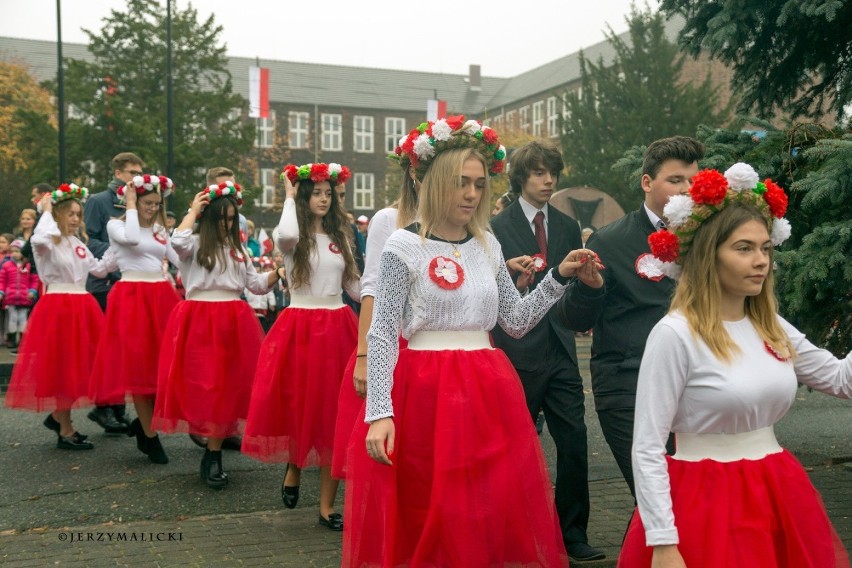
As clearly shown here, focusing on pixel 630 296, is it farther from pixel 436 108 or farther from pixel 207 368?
pixel 436 108

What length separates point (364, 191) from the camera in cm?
7488

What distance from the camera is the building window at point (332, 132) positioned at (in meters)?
74.1

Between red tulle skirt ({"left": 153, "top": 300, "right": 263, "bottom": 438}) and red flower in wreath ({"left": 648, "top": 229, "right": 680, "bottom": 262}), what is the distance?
4957mm

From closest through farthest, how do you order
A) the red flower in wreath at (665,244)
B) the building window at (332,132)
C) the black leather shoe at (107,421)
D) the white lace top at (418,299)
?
1. the red flower in wreath at (665,244)
2. the white lace top at (418,299)
3. the black leather shoe at (107,421)
4. the building window at (332,132)

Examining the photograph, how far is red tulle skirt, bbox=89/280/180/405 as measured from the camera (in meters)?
8.78

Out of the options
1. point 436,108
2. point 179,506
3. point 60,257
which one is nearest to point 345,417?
point 179,506

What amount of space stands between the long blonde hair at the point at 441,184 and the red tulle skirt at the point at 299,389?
2618 millimetres

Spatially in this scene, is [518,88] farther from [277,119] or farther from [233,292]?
[233,292]

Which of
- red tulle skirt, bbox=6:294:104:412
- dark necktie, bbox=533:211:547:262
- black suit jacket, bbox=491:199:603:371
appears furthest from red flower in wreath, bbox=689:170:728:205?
red tulle skirt, bbox=6:294:104:412

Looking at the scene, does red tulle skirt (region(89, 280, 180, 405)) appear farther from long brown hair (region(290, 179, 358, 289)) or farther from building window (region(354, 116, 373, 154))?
building window (region(354, 116, 373, 154))

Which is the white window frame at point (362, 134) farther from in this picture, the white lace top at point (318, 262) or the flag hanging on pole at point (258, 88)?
the white lace top at point (318, 262)

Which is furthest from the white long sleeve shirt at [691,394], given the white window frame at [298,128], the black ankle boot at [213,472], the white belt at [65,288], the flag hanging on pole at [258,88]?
the white window frame at [298,128]

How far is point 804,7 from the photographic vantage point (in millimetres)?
6164

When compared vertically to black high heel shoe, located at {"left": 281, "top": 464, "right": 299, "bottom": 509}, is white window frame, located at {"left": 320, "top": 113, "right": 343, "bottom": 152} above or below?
above
